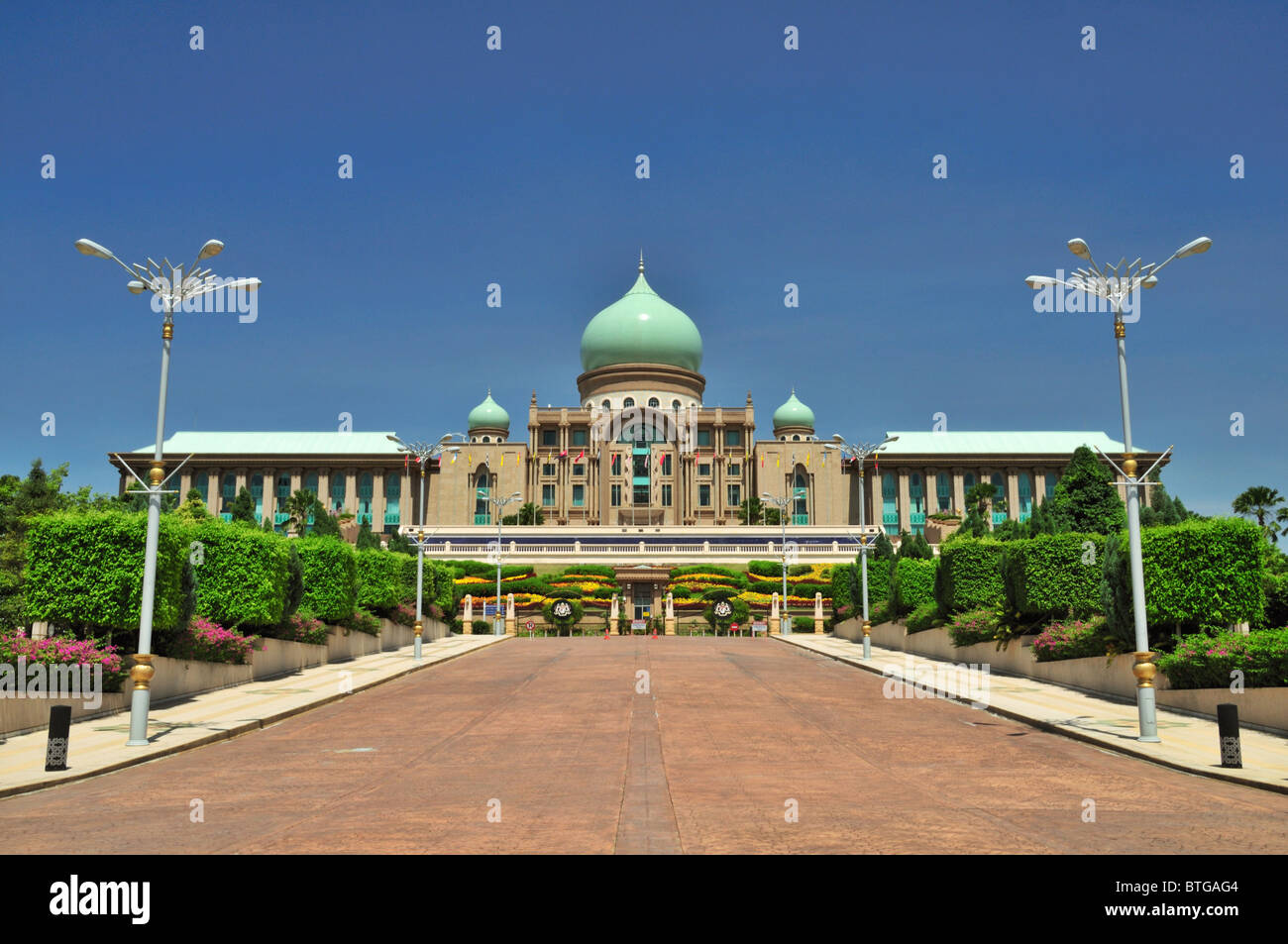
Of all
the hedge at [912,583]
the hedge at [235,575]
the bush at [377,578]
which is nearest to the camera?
the hedge at [235,575]

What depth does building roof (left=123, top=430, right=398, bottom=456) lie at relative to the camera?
114m

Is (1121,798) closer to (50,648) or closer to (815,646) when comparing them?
(50,648)

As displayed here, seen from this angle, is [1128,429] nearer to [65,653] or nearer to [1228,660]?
[1228,660]

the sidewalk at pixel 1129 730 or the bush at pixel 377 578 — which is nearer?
the sidewalk at pixel 1129 730

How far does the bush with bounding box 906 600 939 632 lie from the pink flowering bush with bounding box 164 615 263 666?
2489 centimetres

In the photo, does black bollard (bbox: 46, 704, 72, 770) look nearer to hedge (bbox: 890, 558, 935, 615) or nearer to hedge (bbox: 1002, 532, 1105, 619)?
hedge (bbox: 1002, 532, 1105, 619)

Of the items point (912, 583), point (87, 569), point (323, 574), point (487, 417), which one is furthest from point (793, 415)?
point (87, 569)

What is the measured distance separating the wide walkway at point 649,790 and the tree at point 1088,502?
11101mm

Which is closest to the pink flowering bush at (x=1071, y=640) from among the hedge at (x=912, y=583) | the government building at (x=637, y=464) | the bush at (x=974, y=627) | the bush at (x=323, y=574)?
the bush at (x=974, y=627)

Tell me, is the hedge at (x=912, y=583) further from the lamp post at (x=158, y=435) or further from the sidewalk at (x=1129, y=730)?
the lamp post at (x=158, y=435)

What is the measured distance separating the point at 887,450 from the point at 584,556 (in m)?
51.6

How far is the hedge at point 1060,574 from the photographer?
27.8 metres

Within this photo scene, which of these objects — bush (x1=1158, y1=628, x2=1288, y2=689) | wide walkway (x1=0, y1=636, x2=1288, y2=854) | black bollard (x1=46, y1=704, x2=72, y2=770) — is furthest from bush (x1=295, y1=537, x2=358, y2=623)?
bush (x1=1158, y1=628, x2=1288, y2=689)

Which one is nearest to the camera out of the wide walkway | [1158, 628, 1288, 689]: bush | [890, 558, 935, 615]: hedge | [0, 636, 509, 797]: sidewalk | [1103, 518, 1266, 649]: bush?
the wide walkway
